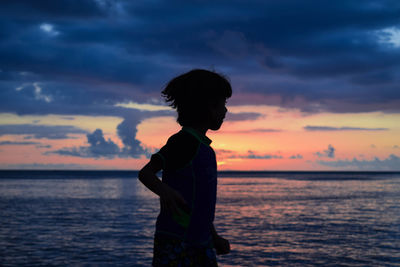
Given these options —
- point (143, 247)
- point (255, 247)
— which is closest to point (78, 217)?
point (143, 247)

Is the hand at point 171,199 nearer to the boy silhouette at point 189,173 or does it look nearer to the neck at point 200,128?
the boy silhouette at point 189,173

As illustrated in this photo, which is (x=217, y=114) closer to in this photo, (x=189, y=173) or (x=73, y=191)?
(x=189, y=173)

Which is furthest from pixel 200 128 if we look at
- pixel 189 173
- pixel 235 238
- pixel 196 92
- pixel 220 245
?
pixel 235 238

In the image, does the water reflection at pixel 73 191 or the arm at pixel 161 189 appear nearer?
the arm at pixel 161 189

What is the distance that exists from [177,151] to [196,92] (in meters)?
0.44

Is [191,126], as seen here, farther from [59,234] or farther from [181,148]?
[59,234]

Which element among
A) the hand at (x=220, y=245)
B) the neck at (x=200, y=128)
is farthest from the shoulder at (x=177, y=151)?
the hand at (x=220, y=245)

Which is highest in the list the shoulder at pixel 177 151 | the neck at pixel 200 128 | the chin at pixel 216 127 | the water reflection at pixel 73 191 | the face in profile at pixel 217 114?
the face in profile at pixel 217 114

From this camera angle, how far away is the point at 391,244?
18.1 m

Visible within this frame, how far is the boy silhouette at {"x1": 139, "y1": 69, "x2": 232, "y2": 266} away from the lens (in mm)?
2455

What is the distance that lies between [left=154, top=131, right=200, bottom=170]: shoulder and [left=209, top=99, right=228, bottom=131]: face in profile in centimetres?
26

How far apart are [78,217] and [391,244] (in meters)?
18.9

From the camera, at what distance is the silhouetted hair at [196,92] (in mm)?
2693

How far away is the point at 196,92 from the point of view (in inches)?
106
